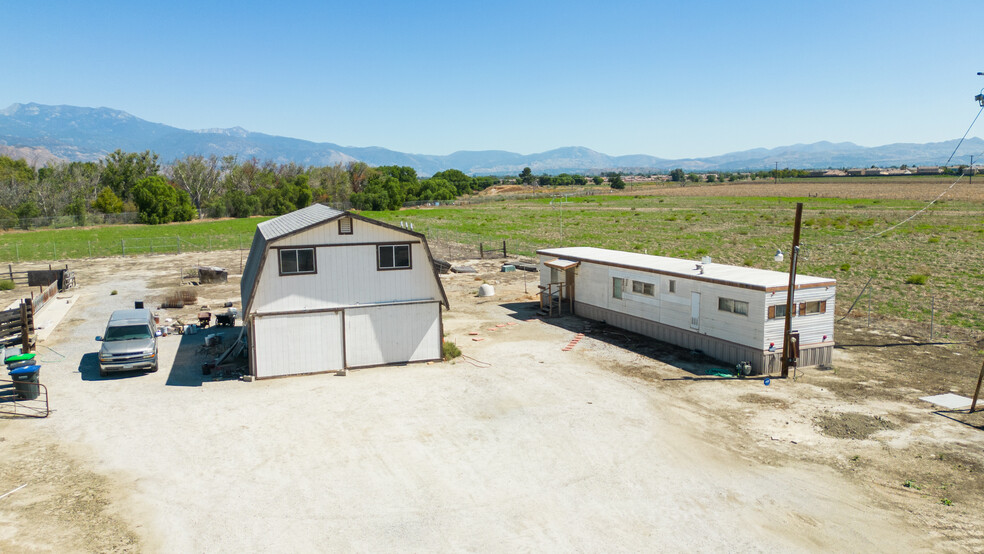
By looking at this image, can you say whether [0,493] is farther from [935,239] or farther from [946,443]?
[935,239]

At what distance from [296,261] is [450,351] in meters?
6.97

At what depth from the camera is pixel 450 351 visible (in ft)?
84.4

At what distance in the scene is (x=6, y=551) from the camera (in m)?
11.9

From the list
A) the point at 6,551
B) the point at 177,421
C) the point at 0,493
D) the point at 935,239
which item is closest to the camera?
the point at 6,551

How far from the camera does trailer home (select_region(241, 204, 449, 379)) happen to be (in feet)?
75.4

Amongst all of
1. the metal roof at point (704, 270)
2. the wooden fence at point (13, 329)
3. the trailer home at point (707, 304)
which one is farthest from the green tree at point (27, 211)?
the trailer home at point (707, 304)

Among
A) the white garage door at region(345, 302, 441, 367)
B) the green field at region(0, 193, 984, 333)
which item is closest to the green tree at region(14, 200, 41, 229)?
the green field at region(0, 193, 984, 333)

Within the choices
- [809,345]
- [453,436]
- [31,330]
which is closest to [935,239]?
[809,345]

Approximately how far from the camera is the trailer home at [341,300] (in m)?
23.0

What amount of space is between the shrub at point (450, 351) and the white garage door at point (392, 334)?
47cm

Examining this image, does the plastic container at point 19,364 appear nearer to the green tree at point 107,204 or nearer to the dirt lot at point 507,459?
the dirt lot at point 507,459

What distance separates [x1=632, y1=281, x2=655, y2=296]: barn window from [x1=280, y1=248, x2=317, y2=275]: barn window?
14310mm

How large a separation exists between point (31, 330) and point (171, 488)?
2011cm

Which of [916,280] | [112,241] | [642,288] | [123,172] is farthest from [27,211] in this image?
[916,280]
